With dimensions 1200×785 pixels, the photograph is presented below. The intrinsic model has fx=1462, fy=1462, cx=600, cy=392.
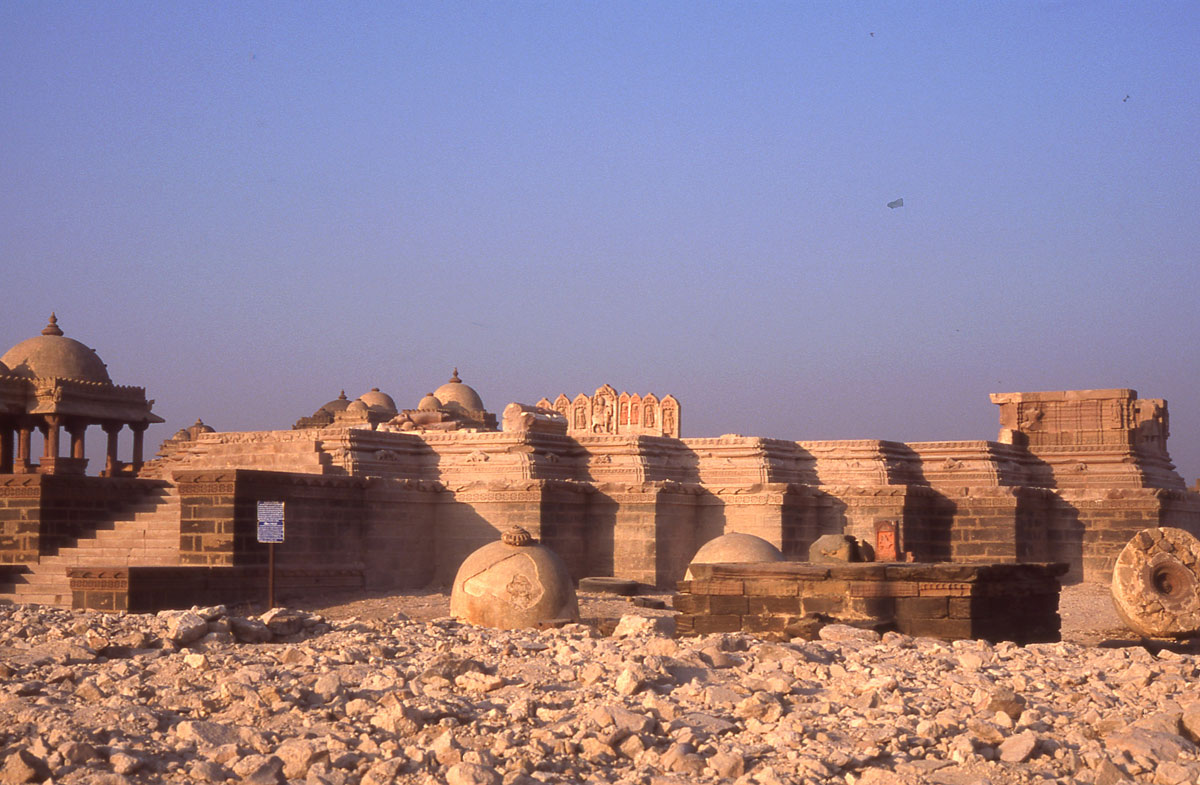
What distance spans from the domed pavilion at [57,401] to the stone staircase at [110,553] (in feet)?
45.6

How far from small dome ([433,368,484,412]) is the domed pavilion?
11678 millimetres

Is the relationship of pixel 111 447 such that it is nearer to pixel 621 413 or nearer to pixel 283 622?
pixel 621 413

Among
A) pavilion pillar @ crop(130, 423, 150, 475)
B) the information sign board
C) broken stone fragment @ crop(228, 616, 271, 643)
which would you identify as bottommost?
broken stone fragment @ crop(228, 616, 271, 643)

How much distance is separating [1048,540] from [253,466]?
41.0 feet

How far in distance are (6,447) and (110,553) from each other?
1771 centimetres

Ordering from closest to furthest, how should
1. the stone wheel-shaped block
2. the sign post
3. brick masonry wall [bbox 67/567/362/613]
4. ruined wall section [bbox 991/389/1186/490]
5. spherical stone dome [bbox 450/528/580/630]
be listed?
spherical stone dome [bbox 450/528/580/630] → the stone wheel-shaped block → brick masonry wall [bbox 67/567/362/613] → the sign post → ruined wall section [bbox 991/389/1186/490]

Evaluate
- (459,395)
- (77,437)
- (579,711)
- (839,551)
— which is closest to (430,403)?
(459,395)

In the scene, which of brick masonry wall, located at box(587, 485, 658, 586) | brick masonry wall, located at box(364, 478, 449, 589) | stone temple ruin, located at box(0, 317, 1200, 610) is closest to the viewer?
stone temple ruin, located at box(0, 317, 1200, 610)

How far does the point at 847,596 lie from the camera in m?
11.9

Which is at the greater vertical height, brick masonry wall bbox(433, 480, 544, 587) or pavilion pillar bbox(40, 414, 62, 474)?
pavilion pillar bbox(40, 414, 62, 474)

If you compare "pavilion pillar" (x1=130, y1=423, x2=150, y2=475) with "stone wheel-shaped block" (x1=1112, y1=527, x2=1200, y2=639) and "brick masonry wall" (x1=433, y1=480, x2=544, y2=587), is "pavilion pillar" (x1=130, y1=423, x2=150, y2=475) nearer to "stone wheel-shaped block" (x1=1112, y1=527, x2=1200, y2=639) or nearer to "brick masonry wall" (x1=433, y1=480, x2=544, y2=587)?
"brick masonry wall" (x1=433, y1=480, x2=544, y2=587)

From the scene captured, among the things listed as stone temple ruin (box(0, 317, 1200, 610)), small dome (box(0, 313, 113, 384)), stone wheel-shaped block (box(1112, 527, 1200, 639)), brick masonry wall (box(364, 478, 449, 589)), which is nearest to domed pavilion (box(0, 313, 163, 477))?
small dome (box(0, 313, 113, 384))

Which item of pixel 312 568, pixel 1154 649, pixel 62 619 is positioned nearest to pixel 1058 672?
pixel 1154 649

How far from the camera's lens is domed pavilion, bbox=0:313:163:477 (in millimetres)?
34344
